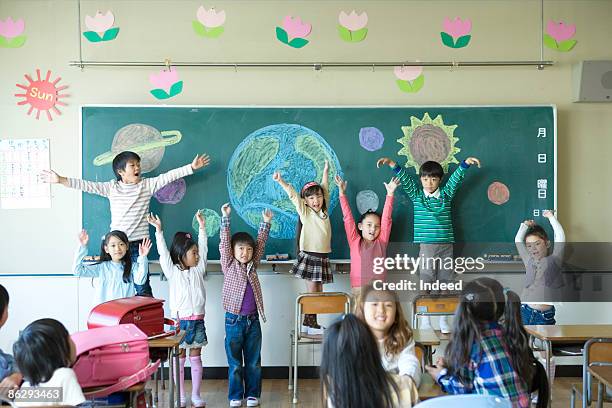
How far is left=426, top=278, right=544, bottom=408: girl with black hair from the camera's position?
2.63 meters

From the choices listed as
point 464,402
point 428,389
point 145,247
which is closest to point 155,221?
point 145,247

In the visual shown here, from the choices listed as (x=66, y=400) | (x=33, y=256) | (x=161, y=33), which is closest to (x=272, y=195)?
(x=161, y=33)

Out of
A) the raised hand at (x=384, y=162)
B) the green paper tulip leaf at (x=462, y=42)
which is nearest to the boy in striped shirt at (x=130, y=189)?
the raised hand at (x=384, y=162)

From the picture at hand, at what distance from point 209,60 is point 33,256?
1924 millimetres

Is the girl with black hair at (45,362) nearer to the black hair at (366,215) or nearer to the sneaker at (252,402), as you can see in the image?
the sneaker at (252,402)

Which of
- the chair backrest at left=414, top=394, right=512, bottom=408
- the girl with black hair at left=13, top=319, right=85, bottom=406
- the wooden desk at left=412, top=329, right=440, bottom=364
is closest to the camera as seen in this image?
the chair backrest at left=414, top=394, right=512, bottom=408

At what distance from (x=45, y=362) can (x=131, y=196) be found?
2.48 meters

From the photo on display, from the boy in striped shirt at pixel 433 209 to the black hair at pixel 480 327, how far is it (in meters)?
2.19

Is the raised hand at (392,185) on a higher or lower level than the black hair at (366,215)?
higher

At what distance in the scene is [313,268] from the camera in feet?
16.4

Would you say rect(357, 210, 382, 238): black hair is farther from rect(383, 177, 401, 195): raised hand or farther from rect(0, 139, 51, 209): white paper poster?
rect(0, 139, 51, 209): white paper poster

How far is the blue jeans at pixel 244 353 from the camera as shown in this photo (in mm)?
4598

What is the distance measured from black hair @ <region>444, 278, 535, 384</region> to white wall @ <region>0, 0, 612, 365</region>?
247cm

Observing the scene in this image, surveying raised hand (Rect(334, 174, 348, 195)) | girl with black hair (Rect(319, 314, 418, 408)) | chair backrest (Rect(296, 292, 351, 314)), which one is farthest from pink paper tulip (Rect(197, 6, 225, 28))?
girl with black hair (Rect(319, 314, 418, 408))
